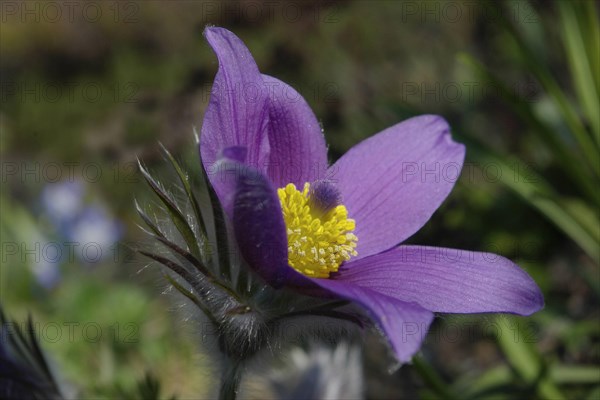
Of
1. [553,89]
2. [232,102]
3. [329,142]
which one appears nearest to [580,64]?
[553,89]

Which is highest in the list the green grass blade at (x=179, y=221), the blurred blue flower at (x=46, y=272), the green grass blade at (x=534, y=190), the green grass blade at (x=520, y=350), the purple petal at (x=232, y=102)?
the purple petal at (x=232, y=102)

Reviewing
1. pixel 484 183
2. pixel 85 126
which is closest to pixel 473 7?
pixel 484 183

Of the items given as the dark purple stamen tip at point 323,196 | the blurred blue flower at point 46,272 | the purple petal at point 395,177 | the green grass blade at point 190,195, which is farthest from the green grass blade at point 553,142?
the blurred blue flower at point 46,272

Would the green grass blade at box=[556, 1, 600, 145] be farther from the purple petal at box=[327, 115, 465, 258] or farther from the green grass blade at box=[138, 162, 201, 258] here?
the green grass blade at box=[138, 162, 201, 258]

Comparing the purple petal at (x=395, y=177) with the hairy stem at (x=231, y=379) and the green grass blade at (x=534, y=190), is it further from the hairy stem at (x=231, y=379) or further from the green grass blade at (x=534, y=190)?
the green grass blade at (x=534, y=190)

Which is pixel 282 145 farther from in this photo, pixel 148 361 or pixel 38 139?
pixel 38 139
